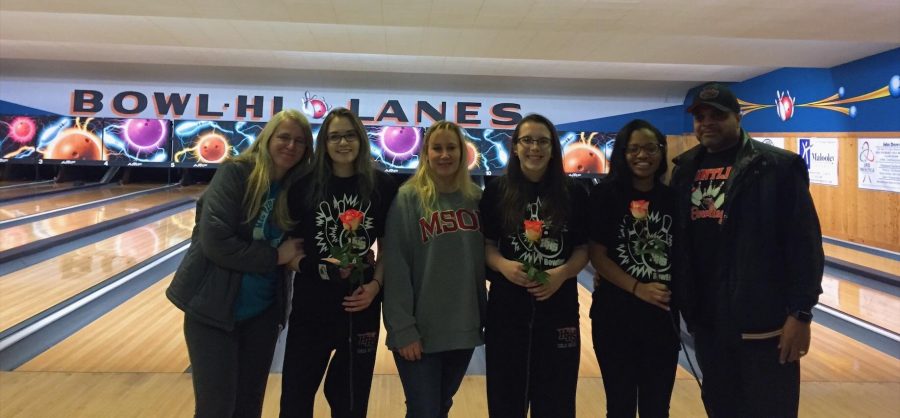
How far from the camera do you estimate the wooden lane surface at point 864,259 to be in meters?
4.34

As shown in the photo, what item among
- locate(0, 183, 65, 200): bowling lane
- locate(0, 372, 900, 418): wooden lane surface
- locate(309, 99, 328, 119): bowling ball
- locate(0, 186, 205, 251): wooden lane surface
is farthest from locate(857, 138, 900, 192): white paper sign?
locate(0, 183, 65, 200): bowling lane

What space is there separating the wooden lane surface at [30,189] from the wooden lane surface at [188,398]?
248 inches

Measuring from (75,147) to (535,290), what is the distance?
9.63m

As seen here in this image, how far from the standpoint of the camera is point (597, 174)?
8383mm

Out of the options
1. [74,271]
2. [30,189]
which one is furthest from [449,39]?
[30,189]

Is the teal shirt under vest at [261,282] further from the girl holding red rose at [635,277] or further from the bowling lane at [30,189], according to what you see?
the bowling lane at [30,189]

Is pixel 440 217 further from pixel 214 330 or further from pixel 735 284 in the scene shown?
pixel 735 284

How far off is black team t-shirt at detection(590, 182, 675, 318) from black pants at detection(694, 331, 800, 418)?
0.19m

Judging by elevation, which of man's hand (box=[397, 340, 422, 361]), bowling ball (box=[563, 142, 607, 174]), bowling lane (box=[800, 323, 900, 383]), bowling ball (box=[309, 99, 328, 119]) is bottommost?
bowling lane (box=[800, 323, 900, 383])

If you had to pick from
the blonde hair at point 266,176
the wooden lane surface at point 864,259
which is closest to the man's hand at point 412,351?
the blonde hair at point 266,176

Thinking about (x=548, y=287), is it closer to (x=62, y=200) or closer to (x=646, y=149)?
(x=646, y=149)

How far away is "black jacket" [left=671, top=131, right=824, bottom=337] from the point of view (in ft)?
3.93

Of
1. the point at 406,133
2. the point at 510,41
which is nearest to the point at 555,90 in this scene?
the point at 406,133

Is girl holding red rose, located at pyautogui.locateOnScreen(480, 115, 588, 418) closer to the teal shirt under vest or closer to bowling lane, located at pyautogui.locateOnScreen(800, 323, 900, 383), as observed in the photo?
the teal shirt under vest
